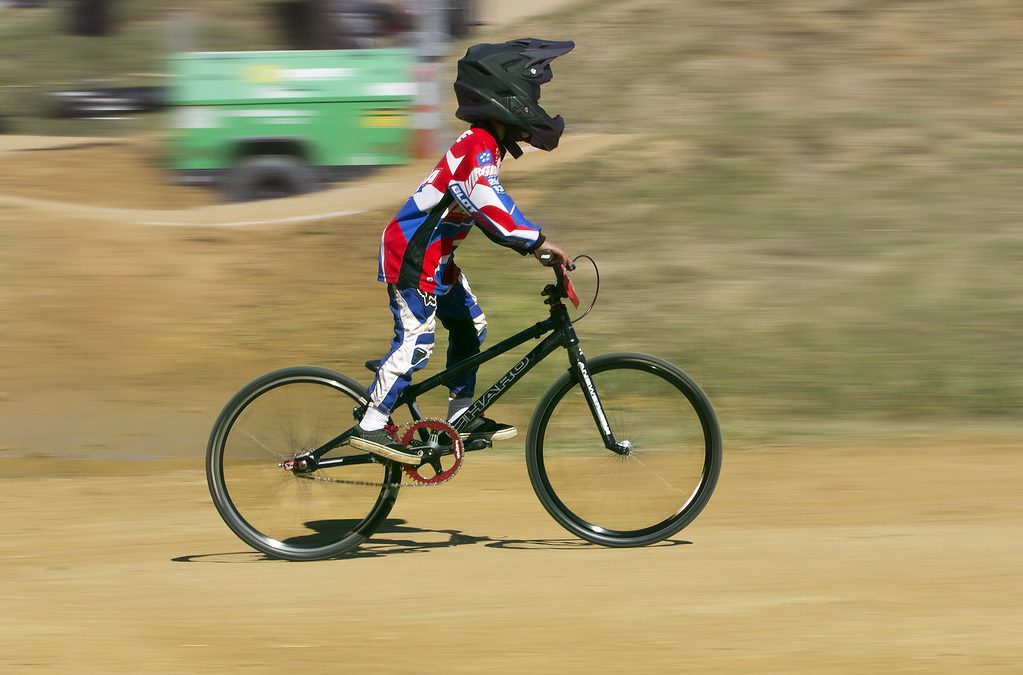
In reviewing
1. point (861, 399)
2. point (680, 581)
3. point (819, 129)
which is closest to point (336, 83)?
point (819, 129)

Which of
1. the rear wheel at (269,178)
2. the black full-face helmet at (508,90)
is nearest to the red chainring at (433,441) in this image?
the black full-face helmet at (508,90)

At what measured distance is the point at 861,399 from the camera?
389 inches

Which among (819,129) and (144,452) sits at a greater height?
(819,129)

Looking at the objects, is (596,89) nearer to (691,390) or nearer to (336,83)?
(336,83)

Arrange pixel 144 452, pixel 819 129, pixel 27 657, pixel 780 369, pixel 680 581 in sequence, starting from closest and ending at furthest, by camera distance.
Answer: pixel 27 657 → pixel 680 581 → pixel 144 452 → pixel 780 369 → pixel 819 129

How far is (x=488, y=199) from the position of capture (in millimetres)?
5996

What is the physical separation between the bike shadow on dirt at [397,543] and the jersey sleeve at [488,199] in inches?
57.5

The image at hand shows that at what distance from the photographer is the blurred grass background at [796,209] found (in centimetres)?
1023

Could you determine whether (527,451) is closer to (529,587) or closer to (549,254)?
(529,587)

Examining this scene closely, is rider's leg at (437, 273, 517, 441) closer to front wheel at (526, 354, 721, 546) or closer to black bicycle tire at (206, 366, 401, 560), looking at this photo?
front wheel at (526, 354, 721, 546)

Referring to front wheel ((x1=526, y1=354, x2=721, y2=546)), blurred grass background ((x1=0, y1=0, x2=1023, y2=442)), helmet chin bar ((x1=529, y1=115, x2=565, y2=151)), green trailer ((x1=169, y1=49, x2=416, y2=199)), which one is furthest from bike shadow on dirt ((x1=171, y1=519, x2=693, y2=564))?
green trailer ((x1=169, y1=49, x2=416, y2=199))

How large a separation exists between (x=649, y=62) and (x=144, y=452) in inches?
539

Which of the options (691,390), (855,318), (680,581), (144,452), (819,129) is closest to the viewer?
(680,581)

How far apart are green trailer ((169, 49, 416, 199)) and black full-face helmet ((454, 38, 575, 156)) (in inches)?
379
